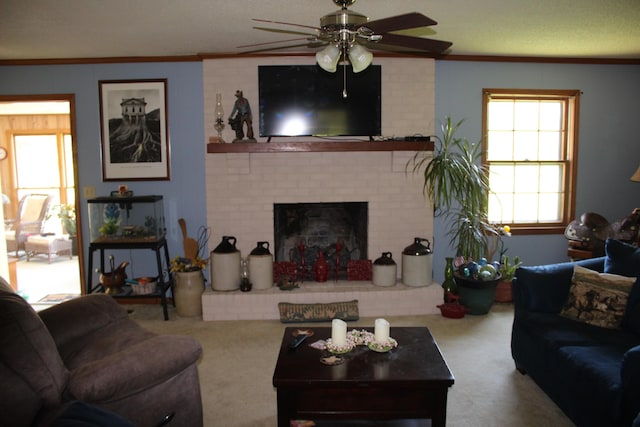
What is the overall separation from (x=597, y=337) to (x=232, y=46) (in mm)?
3382

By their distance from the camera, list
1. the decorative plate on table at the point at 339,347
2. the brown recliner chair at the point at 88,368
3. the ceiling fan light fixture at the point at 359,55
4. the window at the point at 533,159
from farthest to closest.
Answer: the window at the point at 533,159, the decorative plate on table at the point at 339,347, the ceiling fan light fixture at the point at 359,55, the brown recliner chair at the point at 88,368

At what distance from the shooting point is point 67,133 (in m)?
7.60

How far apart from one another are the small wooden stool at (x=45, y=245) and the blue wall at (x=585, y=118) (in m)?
5.28

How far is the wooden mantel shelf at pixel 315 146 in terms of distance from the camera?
3984 mm

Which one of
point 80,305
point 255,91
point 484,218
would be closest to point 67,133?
point 255,91

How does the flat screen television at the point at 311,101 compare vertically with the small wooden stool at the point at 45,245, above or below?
above

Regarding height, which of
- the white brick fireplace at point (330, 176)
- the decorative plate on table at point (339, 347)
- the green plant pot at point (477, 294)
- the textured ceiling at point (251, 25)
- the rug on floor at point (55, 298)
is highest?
the textured ceiling at point (251, 25)

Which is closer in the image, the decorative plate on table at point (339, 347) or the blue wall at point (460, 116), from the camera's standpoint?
the decorative plate on table at point (339, 347)

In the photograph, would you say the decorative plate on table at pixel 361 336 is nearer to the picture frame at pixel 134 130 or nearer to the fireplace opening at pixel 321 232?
the fireplace opening at pixel 321 232

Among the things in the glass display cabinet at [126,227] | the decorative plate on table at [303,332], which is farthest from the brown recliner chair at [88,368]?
the glass display cabinet at [126,227]

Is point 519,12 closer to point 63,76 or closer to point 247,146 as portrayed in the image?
point 247,146

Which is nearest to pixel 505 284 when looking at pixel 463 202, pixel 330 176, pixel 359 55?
pixel 463 202

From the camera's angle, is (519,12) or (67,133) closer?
(519,12)

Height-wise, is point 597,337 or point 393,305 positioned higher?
point 597,337
